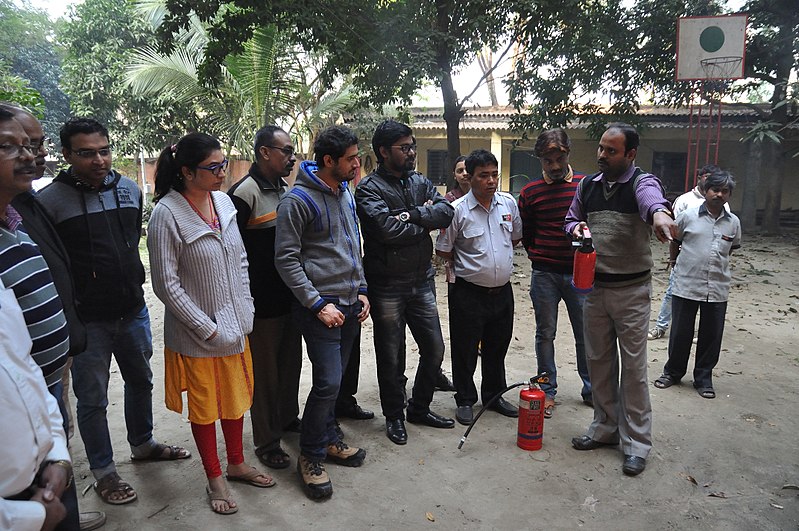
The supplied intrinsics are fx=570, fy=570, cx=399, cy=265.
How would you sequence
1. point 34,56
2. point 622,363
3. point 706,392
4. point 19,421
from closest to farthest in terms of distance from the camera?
point 19,421
point 622,363
point 706,392
point 34,56

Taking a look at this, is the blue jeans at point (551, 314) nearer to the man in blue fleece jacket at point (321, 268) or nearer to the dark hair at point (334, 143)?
the man in blue fleece jacket at point (321, 268)

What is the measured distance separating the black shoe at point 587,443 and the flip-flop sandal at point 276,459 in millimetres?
1810

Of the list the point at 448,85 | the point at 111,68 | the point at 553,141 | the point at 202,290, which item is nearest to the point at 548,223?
the point at 553,141

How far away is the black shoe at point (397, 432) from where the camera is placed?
3.69 meters

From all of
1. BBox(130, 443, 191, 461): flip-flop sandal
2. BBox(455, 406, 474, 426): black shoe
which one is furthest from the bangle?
BBox(455, 406, 474, 426): black shoe

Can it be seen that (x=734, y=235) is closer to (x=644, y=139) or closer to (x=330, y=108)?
(x=330, y=108)

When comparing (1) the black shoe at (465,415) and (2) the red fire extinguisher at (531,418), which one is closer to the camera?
(2) the red fire extinguisher at (531,418)

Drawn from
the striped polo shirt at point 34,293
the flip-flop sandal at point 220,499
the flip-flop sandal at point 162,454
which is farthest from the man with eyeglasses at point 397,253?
the striped polo shirt at point 34,293

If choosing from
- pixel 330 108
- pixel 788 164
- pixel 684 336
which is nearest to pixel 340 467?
pixel 684 336

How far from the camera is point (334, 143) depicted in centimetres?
311

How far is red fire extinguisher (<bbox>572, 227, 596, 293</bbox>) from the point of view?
3270mm

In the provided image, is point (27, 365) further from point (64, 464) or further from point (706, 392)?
point (706, 392)

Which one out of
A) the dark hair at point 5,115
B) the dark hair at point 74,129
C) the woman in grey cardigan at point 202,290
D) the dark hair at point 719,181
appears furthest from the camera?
the dark hair at point 719,181

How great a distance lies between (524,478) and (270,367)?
64.0 inches
